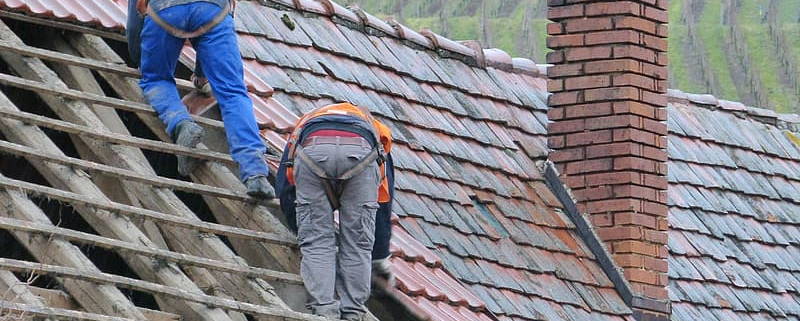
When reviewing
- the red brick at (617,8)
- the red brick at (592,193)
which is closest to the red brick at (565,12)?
the red brick at (617,8)

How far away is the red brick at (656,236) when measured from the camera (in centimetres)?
1097

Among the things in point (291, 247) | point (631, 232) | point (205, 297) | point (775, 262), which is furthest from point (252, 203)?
point (775, 262)

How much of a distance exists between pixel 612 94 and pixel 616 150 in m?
0.37

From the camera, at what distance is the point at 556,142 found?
1138 centimetres

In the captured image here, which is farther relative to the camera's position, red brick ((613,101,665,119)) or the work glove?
red brick ((613,101,665,119))

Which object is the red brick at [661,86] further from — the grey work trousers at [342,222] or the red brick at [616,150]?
the grey work trousers at [342,222]

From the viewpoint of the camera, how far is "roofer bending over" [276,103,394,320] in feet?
25.0

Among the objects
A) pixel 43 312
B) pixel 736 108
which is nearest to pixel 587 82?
pixel 736 108

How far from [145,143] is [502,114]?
4425 millimetres

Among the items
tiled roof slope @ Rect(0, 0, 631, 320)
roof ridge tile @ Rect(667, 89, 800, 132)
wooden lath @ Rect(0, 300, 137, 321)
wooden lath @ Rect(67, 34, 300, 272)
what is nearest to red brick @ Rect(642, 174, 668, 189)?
tiled roof slope @ Rect(0, 0, 631, 320)

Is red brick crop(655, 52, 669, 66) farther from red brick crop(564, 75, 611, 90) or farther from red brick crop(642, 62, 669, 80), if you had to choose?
red brick crop(564, 75, 611, 90)

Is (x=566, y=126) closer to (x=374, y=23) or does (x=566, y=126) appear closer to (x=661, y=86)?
(x=661, y=86)

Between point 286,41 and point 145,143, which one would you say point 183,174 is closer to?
point 145,143

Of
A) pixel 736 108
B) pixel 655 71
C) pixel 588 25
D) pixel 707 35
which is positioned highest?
pixel 707 35
